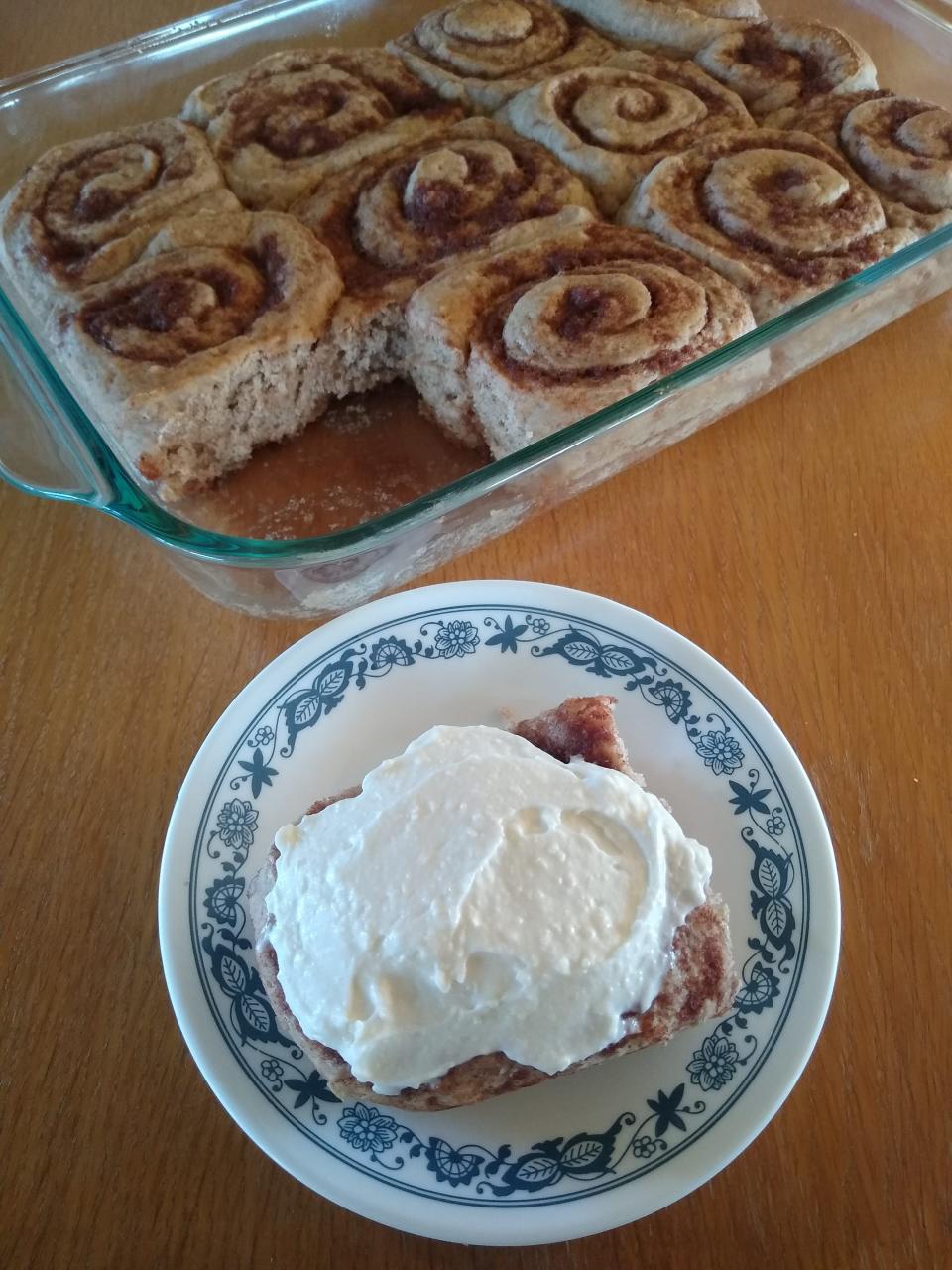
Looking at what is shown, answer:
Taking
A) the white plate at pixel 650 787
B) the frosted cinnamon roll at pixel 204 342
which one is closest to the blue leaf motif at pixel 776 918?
the white plate at pixel 650 787

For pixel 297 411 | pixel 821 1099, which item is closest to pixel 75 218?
pixel 297 411

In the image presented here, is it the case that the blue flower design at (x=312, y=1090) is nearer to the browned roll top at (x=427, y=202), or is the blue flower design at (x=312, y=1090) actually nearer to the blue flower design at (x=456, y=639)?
the blue flower design at (x=456, y=639)

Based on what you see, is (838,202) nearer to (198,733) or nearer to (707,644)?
(707,644)

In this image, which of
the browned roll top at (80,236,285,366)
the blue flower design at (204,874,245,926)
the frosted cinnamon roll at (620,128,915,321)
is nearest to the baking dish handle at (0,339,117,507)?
the browned roll top at (80,236,285,366)

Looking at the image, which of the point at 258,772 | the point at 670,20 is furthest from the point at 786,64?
the point at 258,772

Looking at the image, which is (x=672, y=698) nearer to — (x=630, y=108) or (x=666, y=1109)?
(x=666, y=1109)
